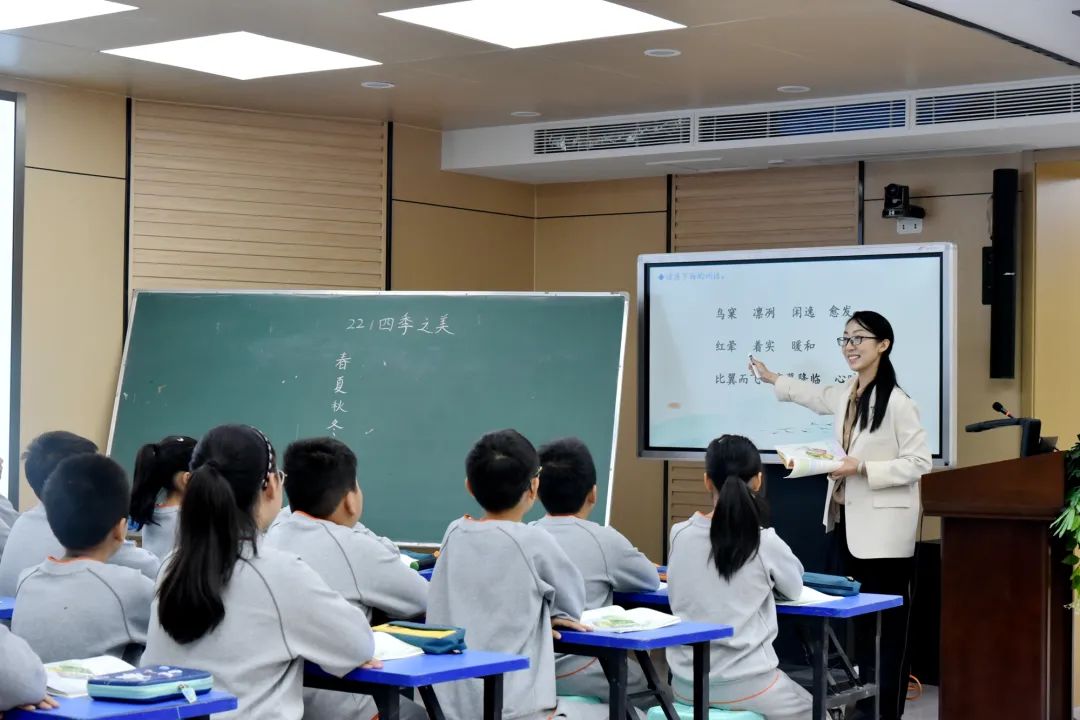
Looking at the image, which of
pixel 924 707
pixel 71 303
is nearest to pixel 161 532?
pixel 71 303

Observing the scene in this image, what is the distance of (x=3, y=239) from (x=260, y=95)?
4.42 feet

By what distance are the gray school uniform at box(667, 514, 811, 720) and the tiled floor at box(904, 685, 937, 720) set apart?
2031mm

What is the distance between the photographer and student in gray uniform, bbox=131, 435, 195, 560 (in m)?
4.23

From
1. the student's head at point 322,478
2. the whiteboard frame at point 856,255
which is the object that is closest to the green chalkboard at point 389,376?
the whiteboard frame at point 856,255

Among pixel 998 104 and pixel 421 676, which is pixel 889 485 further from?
pixel 421 676

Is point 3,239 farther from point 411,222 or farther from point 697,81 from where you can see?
point 697,81

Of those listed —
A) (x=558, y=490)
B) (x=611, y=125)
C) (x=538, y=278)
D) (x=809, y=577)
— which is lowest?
(x=809, y=577)

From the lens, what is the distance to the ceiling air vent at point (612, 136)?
705 cm

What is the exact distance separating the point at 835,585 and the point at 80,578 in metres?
2.29

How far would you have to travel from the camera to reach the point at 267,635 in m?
2.71

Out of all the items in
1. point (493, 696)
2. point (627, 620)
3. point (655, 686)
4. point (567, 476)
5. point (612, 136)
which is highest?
point (612, 136)

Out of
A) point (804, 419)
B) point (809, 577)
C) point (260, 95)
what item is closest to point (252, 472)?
point (809, 577)

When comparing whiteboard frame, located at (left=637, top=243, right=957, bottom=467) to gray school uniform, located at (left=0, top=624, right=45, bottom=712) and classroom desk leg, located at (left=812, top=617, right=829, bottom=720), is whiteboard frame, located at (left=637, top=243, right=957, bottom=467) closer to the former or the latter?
classroom desk leg, located at (left=812, top=617, right=829, bottom=720)

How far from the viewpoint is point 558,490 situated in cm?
403
